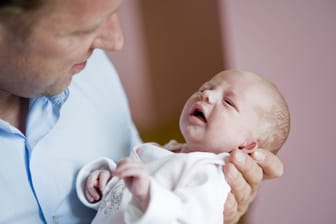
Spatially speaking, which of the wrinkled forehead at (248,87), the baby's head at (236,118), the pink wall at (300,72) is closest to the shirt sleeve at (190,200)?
the baby's head at (236,118)

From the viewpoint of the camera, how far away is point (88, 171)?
1227 mm

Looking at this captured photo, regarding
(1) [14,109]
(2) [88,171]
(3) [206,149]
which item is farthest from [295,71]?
(1) [14,109]

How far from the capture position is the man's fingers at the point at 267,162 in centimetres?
115

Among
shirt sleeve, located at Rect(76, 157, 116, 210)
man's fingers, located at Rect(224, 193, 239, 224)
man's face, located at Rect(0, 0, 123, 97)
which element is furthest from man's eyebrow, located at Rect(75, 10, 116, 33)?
man's fingers, located at Rect(224, 193, 239, 224)

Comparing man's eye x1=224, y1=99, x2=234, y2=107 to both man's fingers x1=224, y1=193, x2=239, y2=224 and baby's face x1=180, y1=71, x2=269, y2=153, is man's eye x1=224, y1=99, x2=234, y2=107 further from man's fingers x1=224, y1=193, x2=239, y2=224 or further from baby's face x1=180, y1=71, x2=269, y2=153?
man's fingers x1=224, y1=193, x2=239, y2=224

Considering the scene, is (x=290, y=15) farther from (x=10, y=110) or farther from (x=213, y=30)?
(x=10, y=110)

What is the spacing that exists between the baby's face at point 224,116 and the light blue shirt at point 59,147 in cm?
25

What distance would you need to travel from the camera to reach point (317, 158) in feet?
5.88

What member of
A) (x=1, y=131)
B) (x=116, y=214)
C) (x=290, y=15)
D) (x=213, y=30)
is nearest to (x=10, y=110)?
(x=1, y=131)

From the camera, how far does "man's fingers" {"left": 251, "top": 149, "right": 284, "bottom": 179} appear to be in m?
1.15

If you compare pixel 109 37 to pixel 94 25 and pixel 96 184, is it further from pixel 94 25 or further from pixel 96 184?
pixel 96 184

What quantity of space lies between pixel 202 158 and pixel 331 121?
87 cm

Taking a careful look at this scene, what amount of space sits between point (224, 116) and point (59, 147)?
0.40m

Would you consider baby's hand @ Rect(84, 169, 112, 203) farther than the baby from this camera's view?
Yes
